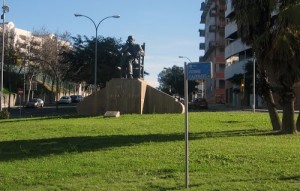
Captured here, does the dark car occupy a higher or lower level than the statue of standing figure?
lower

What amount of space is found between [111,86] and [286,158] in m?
21.1

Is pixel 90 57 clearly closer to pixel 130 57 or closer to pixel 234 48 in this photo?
pixel 234 48

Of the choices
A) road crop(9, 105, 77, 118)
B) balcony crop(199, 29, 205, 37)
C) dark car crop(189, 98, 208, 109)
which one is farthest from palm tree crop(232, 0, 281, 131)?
balcony crop(199, 29, 205, 37)

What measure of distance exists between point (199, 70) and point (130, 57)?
2526 cm

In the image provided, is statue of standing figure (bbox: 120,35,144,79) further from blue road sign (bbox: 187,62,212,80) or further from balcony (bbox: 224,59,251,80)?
balcony (bbox: 224,59,251,80)

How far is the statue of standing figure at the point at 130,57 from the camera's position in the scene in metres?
34.3

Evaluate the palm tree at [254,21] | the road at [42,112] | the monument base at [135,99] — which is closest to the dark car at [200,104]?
the road at [42,112]

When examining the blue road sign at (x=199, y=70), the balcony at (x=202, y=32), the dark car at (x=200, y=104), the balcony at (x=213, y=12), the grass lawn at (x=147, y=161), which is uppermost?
the balcony at (x=202, y=32)

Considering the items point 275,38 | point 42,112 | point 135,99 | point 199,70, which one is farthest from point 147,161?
point 42,112

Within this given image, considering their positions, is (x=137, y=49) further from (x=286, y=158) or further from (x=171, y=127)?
(x=286, y=158)

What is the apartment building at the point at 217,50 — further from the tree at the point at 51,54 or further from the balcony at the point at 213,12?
the tree at the point at 51,54

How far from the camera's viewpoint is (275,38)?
17766mm

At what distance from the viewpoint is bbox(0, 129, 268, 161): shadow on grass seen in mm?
14977

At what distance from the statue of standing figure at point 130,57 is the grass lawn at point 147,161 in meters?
14.4
